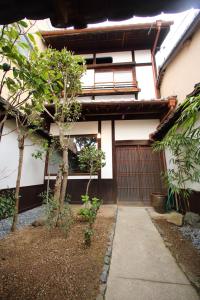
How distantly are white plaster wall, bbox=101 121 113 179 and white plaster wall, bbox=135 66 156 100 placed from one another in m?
2.16

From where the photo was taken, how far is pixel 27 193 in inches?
203

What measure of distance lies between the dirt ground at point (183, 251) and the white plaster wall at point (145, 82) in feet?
18.4

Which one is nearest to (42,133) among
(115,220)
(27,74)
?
(115,220)

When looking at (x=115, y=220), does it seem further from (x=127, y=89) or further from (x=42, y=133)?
(x=127, y=89)

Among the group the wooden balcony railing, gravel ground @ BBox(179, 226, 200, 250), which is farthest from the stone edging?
the wooden balcony railing

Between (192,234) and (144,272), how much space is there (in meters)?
1.77

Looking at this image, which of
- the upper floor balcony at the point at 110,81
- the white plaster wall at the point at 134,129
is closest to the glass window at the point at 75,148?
the white plaster wall at the point at 134,129

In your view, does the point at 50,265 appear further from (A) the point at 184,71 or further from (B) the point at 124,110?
(A) the point at 184,71

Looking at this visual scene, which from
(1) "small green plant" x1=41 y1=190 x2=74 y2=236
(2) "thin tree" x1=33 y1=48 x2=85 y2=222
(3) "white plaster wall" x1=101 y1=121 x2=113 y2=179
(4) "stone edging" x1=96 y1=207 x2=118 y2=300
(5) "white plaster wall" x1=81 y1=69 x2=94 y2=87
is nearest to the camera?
(4) "stone edging" x1=96 y1=207 x2=118 y2=300

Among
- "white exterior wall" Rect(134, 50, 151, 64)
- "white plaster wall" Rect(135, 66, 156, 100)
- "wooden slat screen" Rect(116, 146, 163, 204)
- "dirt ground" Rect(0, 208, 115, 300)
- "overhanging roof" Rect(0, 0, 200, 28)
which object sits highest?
"white exterior wall" Rect(134, 50, 151, 64)

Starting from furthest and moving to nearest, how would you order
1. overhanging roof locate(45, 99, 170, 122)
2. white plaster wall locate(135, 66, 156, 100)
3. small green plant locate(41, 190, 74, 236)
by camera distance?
white plaster wall locate(135, 66, 156, 100)
overhanging roof locate(45, 99, 170, 122)
small green plant locate(41, 190, 74, 236)

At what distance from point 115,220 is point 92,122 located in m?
4.16

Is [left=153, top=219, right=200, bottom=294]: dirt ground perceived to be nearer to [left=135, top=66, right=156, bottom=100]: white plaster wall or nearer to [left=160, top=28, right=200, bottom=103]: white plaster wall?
[left=160, top=28, right=200, bottom=103]: white plaster wall

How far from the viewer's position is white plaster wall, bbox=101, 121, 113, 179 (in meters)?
6.19
